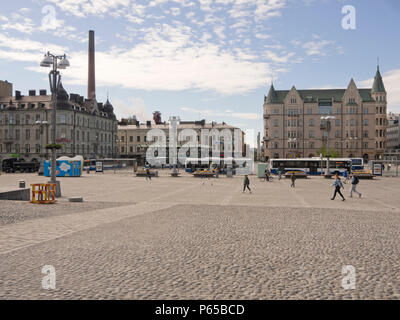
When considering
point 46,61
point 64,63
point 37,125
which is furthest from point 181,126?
point 46,61

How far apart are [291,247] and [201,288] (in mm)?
3668

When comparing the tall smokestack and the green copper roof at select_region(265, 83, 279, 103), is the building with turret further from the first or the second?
the green copper roof at select_region(265, 83, 279, 103)

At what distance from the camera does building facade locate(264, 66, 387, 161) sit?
9306 cm

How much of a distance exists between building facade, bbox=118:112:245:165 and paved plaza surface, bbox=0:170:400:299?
75.7 m

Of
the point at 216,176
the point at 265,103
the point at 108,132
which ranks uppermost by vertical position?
the point at 265,103

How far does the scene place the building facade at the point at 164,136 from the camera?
97.0 m

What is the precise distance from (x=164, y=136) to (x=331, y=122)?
1806 inches

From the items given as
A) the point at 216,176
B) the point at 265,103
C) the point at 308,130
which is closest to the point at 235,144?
the point at 265,103

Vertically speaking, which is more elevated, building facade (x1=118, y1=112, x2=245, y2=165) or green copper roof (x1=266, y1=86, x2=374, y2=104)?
green copper roof (x1=266, y1=86, x2=374, y2=104)

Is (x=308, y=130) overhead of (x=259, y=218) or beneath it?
overhead
